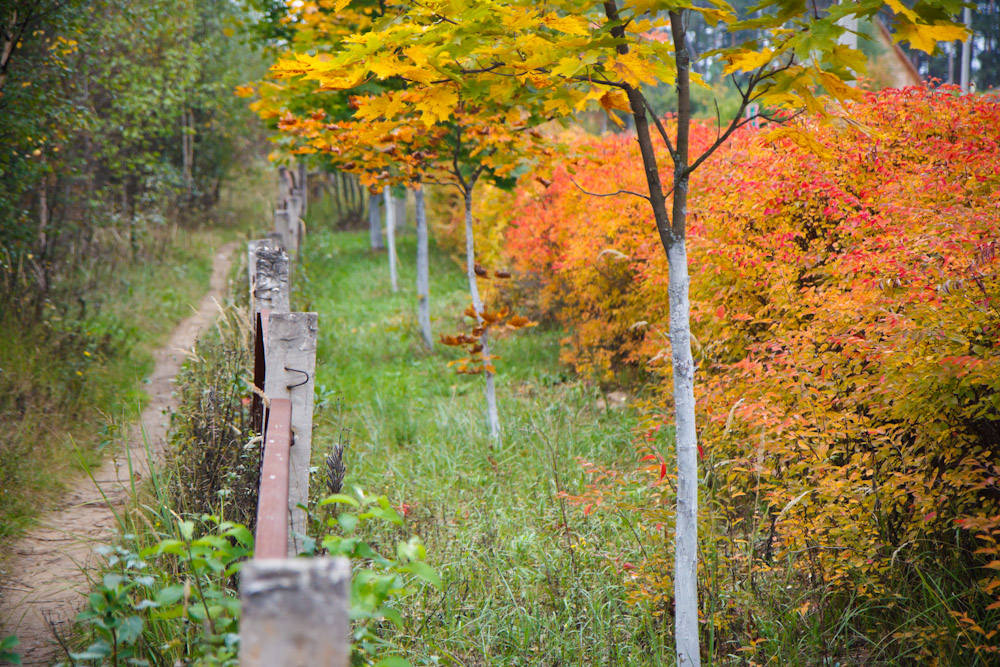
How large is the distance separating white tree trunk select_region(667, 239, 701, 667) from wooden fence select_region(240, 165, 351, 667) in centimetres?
141

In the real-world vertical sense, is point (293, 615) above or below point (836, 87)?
below

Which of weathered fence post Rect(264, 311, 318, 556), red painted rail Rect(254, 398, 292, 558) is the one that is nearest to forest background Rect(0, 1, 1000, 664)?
weathered fence post Rect(264, 311, 318, 556)

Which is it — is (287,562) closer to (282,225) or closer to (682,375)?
(682,375)

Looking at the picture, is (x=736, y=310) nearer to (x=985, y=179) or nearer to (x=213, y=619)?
(x=985, y=179)

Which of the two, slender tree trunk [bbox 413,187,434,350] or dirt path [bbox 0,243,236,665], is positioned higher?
slender tree trunk [bbox 413,187,434,350]

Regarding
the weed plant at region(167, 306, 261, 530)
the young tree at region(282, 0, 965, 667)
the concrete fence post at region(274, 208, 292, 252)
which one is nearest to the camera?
the young tree at region(282, 0, 965, 667)

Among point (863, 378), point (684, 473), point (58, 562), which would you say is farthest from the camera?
point (58, 562)

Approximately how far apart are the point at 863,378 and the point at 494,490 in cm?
246

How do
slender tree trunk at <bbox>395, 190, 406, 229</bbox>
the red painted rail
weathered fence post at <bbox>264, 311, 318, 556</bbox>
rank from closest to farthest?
the red painted rail → weathered fence post at <bbox>264, 311, 318, 556</bbox> → slender tree trunk at <bbox>395, 190, 406, 229</bbox>

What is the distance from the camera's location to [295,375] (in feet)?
7.23

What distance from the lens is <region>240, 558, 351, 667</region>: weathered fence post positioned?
801mm

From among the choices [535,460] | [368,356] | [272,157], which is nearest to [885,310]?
[535,460]

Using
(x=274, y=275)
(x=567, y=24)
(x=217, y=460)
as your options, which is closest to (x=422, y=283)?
(x=274, y=275)

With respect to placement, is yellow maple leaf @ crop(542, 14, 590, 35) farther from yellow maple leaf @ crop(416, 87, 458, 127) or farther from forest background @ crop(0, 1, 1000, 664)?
forest background @ crop(0, 1, 1000, 664)
